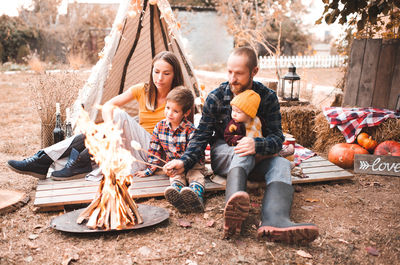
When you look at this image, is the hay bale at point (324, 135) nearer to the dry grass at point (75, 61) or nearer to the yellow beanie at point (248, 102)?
the yellow beanie at point (248, 102)

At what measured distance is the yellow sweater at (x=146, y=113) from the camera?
3363 mm

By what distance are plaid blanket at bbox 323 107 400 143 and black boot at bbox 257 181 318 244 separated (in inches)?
80.9

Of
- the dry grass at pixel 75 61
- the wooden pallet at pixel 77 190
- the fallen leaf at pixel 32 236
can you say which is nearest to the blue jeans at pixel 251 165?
the wooden pallet at pixel 77 190

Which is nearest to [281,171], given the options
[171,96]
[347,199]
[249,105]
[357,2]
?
[249,105]

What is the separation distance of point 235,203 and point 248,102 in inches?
33.1

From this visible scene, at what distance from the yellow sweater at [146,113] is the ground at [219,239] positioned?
0.83 meters

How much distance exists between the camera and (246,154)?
2.52 m

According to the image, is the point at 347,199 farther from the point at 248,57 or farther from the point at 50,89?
the point at 50,89

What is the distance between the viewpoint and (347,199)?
2.98 meters

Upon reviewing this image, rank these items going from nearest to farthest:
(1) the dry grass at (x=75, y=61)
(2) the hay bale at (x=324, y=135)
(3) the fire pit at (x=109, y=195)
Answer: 1. (3) the fire pit at (x=109, y=195)
2. (2) the hay bale at (x=324, y=135)
3. (1) the dry grass at (x=75, y=61)

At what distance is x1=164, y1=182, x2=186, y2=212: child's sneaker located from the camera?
247cm

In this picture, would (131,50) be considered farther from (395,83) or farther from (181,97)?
(395,83)

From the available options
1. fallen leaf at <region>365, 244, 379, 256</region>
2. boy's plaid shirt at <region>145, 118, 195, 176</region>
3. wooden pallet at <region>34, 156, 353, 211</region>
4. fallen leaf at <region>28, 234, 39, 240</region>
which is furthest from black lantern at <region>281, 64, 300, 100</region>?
fallen leaf at <region>28, 234, 39, 240</region>

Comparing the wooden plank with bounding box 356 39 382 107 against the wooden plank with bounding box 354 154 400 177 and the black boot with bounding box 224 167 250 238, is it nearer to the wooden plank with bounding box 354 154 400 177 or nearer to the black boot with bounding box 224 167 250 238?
the wooden plank with bounding box 354 154 400 177
